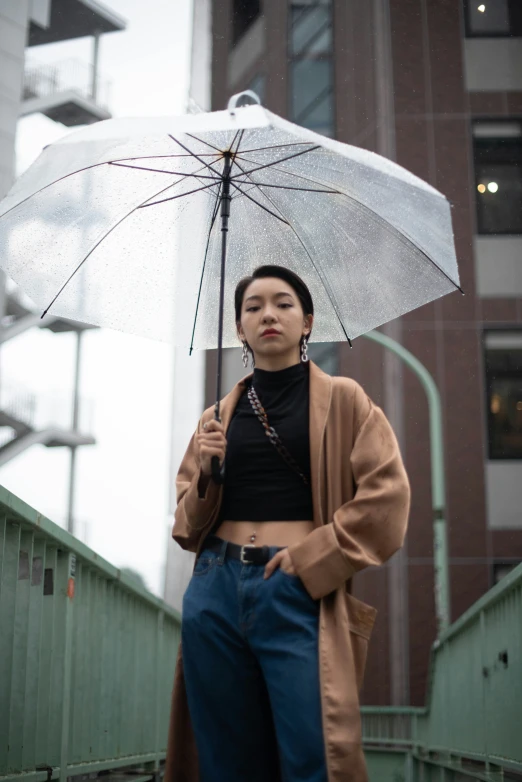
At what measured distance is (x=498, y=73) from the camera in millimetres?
16984

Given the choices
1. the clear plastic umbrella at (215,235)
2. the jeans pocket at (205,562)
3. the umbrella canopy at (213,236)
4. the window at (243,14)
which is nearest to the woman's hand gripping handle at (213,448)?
the jeans pocket at (205,562)

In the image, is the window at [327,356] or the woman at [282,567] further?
the window at [327,356]

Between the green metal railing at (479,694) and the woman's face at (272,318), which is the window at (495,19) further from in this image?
the woman's face at (272,318)

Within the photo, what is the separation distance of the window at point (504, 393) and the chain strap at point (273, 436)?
42.1ft

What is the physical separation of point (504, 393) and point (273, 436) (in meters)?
13.2

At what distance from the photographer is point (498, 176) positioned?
1667 centimetres

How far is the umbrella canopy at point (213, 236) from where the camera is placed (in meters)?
3.63

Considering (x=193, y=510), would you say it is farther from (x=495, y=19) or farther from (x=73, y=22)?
(x=73, y=22)

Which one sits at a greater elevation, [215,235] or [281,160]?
A: [281,160]

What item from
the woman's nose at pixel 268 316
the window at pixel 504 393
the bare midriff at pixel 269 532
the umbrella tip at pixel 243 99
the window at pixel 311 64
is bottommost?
the bare midriff at pixel 269 532

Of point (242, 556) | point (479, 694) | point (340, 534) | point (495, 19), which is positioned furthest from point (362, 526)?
point (495, 19)

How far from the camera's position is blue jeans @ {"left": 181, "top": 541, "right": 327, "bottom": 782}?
293cm

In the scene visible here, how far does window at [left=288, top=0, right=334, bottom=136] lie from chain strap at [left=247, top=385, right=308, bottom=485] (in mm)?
15166

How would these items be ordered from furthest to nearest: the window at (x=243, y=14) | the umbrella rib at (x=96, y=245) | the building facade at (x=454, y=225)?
the window at (x=243, y=14) → the building facade at (x=454, y=225) → the umbrella rib at (x=96, y=245)
